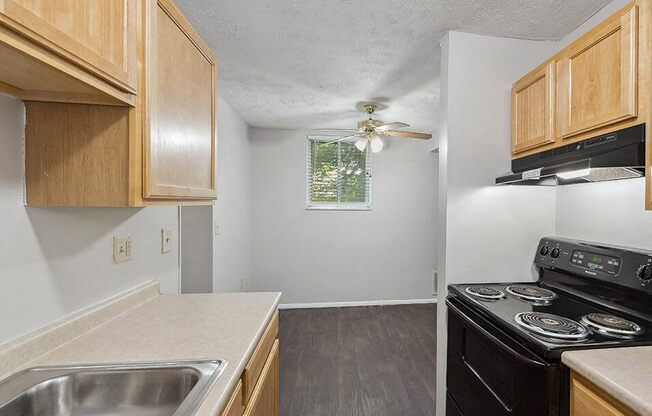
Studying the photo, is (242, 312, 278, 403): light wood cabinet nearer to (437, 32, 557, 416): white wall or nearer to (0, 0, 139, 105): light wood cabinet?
(0, 0, 139, 105): light wood cabinet

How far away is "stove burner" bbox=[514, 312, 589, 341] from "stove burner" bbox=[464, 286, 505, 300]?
0.22 meters

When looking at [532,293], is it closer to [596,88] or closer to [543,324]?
[543,324]

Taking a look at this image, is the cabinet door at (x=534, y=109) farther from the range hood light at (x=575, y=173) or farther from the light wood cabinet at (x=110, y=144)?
the light wood cabinet at (x=110, y=144)

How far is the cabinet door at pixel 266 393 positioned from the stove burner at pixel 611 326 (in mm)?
1278

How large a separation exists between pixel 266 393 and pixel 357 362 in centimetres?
160

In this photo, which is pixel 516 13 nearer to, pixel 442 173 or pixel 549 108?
pixel 549 108

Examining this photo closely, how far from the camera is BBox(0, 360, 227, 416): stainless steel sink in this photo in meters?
0.88

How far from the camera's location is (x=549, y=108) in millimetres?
1479

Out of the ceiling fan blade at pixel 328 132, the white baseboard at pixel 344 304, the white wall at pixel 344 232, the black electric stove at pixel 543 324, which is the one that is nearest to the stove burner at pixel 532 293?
the black electric stove at pixel 543 324

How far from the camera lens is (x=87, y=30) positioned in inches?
28.8

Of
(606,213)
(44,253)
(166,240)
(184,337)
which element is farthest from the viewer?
(166,240)

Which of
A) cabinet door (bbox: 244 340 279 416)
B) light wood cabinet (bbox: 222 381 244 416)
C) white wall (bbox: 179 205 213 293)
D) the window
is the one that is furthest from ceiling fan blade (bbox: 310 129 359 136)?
light wood cabinet (bbox: 222 381 244 416)

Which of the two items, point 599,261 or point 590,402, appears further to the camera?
point 599,261

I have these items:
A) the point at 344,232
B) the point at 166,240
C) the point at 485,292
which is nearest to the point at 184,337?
the point at 166,240
